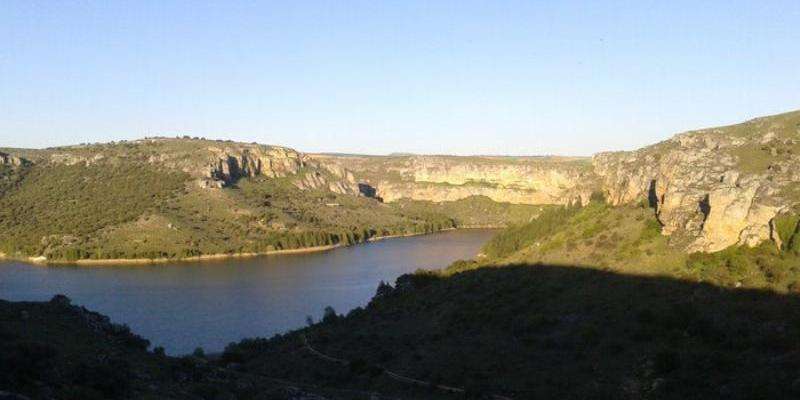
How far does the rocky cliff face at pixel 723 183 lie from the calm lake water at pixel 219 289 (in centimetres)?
2481

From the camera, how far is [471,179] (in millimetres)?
174750

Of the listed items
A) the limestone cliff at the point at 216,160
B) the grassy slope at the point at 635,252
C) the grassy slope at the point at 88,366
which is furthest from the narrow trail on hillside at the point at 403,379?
the limestone cliff at the point at 216,160

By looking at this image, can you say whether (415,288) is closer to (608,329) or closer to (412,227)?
(608,329)

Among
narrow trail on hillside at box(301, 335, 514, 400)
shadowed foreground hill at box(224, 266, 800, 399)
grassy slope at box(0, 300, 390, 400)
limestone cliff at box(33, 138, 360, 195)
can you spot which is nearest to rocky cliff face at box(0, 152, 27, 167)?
limestone cliff at box(33, 138, 360, 195)

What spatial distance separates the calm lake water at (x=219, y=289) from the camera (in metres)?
47.7

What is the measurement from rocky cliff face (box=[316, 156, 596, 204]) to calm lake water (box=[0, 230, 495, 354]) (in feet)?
228

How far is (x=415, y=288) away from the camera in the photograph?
44.6 m

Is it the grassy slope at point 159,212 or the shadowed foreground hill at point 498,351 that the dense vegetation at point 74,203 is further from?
the shadowed foreground hill at point 498,351

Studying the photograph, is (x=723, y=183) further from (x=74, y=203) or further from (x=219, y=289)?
(x=74, y=203)

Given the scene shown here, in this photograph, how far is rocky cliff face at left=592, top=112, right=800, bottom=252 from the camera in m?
27.2

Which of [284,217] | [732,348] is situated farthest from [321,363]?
[284,217]

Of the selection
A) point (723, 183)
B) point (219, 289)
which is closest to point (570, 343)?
point (723, 183)

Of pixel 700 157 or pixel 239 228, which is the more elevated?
pixel 700 157

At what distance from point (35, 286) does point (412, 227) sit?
74473 mm
